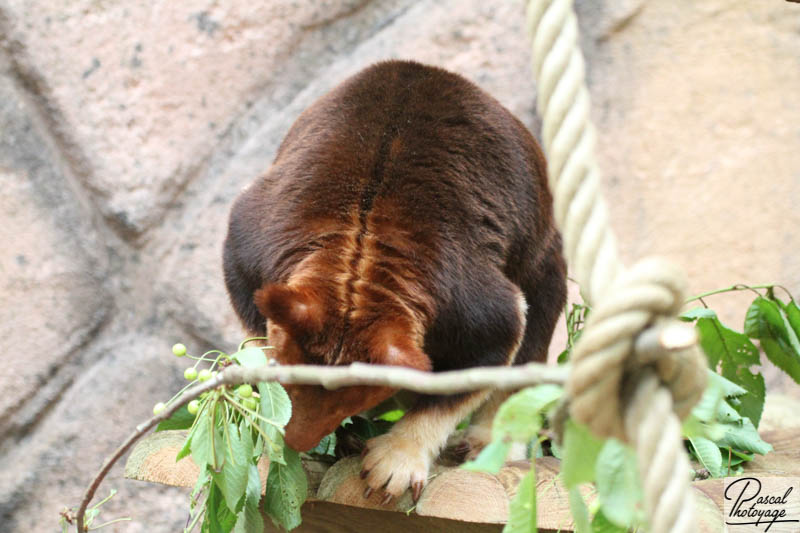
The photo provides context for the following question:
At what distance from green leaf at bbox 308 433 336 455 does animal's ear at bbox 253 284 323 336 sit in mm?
436

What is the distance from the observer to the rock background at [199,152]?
2.84 meters

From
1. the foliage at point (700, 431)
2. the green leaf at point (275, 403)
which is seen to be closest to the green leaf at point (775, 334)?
the foliage at point (700, 431)

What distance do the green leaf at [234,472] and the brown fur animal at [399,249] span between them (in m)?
0.22

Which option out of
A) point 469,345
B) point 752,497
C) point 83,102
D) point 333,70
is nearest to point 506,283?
point 469,345

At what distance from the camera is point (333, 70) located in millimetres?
3146

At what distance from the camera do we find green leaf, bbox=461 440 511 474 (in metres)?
0.77

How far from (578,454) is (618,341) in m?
0.18

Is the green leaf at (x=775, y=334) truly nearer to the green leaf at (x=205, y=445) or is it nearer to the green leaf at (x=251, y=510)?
the green leaf at (x=251, y=510)

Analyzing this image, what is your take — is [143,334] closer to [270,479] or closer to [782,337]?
[270,479]

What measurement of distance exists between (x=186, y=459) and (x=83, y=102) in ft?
5.31

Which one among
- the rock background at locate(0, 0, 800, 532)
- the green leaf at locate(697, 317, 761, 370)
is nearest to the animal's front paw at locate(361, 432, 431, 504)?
the green leaf at locate(697, 317, 761, 370)

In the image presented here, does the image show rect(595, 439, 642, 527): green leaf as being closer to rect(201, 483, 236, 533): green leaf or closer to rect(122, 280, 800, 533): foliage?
rect(122, 280, 800, 533): foliage

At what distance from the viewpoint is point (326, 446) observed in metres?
A: 2.03

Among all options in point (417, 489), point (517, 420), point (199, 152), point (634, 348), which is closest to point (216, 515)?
point (417, 489)
